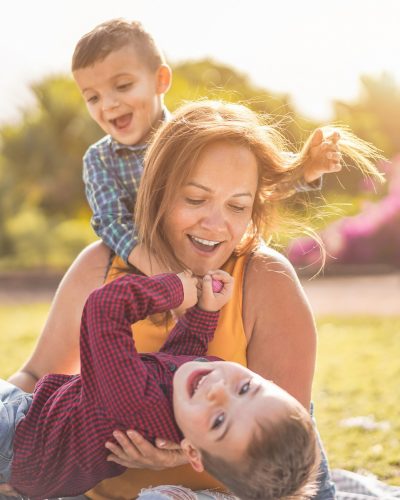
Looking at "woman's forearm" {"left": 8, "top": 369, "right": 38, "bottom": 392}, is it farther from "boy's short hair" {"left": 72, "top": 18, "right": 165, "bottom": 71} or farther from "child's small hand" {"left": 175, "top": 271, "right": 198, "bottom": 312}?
"boy's short hair" {"left": 72, "top": 18, "right": 165, "bottom": 71}

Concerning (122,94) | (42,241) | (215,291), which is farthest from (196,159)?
(42,241)

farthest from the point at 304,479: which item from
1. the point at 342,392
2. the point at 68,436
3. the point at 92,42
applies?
the point at 342,392

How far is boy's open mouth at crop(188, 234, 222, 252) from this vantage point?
2.96 metres

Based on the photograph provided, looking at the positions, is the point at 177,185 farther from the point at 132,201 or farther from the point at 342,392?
the point at 342,392

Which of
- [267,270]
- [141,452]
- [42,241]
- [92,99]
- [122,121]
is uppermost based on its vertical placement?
[92,99]

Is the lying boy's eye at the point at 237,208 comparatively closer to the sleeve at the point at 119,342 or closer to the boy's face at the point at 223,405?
the sleeve at the point at 119,342

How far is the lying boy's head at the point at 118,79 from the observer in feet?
11.5

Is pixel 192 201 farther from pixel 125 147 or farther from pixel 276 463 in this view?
pixel 276 463

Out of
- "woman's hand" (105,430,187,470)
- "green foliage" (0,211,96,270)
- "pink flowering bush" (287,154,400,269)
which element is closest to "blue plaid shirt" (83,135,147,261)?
"woman's hand" (105,430,187,470)

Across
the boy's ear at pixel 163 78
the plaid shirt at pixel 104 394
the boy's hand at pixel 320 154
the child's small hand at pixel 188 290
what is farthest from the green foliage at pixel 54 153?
the child's small hand at pixel 188 290

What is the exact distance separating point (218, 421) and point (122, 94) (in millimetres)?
1595

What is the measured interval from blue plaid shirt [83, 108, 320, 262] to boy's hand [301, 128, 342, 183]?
0.27 feet

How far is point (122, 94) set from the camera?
3.51 m

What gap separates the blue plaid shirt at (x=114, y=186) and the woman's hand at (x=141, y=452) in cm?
80
